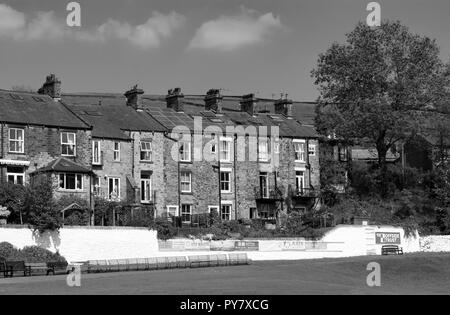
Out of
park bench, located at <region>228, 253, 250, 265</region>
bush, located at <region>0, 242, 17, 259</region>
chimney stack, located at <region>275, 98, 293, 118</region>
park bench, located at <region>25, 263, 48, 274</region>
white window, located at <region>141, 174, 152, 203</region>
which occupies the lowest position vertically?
park bench, located at <region>228, 253, 250, 265</region>

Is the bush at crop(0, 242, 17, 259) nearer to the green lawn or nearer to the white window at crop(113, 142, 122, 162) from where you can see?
the green lawn

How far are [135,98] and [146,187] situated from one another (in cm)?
958

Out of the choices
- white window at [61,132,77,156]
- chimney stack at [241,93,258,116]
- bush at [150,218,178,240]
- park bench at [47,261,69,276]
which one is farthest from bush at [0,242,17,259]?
chimney stack at [241,93,258,116]

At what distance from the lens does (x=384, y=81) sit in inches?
2972

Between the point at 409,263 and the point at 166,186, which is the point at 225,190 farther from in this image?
the point at 409,263

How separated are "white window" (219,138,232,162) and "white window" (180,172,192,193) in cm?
353

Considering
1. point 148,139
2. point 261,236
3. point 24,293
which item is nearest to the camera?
point 24,293

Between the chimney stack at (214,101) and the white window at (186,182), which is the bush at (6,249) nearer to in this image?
the white window at (186,182)

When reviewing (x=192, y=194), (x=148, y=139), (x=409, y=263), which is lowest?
(x=409, y=263)

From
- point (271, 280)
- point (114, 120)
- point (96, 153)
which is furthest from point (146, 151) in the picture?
point (271, 280)

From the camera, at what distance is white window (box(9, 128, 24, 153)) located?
199ft

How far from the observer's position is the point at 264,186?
2955 inches
